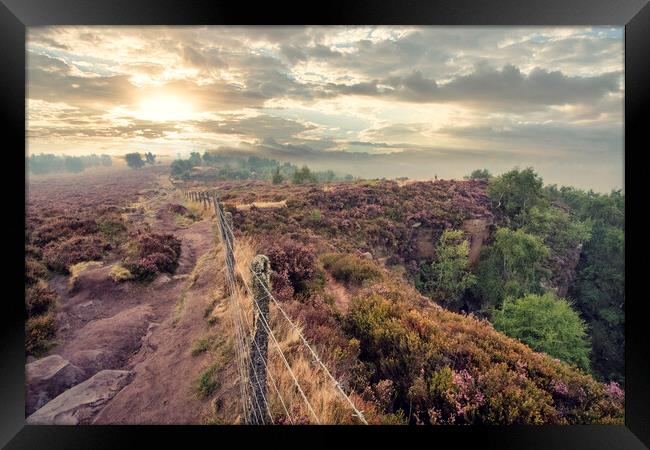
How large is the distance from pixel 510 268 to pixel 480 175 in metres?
1.81

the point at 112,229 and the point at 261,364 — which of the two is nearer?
the point at 261,364

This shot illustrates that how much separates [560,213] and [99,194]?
28.2 ft

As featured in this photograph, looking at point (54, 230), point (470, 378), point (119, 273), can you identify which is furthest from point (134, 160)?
point (470, 378)

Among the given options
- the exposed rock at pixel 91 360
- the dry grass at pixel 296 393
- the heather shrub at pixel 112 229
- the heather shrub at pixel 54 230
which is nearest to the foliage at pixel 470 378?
the dry grass at pixel 296 393

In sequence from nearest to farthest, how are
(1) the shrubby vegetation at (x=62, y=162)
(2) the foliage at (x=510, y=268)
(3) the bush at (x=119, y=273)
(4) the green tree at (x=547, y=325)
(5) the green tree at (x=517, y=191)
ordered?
(1) the shrubby vegetation at (x=62, y=162) → (4) the green tree at (x=547, y=325) → (3) the bush at (x=119, y=273) → (5) the green tree at (x=517, y=191) → (2) the foliage at (x=510, y=268)

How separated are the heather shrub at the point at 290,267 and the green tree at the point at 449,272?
228cm

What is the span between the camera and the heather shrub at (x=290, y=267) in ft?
18.7

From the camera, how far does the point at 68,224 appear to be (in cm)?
548

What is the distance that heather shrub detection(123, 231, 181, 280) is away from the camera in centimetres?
572

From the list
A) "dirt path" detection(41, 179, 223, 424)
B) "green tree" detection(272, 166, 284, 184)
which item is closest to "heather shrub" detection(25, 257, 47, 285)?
"dirt path" detection(41, 179, 223, 424)

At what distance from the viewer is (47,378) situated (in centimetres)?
461
